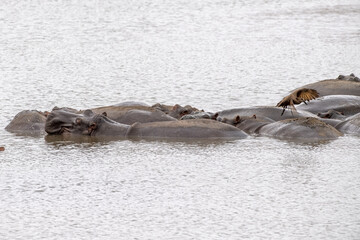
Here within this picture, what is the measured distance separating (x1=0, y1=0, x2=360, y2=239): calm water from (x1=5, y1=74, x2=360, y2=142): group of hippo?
27 cm

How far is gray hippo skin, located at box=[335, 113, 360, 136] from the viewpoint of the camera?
10.0 m

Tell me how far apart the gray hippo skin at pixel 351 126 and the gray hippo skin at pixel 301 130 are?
17 cm

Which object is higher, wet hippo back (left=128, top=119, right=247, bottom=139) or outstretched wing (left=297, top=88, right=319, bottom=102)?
outstretched wing (left=297, top=88, right=319, bottom=102)

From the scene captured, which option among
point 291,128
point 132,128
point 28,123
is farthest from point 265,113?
point 28,123

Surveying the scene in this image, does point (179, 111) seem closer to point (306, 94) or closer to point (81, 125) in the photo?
point (81, 125)

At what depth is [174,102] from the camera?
12414mm

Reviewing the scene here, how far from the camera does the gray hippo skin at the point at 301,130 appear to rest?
974 cm

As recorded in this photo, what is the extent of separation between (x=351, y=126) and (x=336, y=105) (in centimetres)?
121

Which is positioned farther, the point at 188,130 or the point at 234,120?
the point at 234,120

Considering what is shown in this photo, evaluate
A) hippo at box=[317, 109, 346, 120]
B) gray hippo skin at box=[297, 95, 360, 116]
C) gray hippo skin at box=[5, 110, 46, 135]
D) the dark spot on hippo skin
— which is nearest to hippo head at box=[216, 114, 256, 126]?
the dark spot on hippo skin

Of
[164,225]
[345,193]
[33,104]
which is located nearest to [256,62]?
[33,104]

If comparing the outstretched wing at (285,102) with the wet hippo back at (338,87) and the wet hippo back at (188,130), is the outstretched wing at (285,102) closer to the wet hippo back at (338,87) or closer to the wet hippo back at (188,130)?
the wet hippo back at (188,130)

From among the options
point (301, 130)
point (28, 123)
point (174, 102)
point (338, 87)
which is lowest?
point (301, 130)

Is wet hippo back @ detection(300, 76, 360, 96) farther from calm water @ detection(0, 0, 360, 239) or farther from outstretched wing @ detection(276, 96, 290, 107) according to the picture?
outstretched wing @ detection(276, 96, 290, 107)
